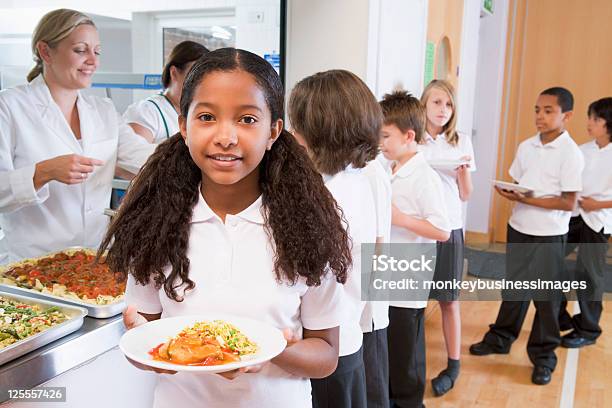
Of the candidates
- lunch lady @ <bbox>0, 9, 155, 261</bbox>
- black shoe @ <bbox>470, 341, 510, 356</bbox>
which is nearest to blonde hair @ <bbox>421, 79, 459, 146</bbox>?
black shoe @ <bbox>470, 341, 510, 356</bbox>

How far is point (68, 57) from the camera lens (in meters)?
1.86

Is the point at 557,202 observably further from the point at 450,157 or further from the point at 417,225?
the point at 417,225

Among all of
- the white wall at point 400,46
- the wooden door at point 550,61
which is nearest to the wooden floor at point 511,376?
the white wall at point 400,46

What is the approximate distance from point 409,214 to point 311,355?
1389mm

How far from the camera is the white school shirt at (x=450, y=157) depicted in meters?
3.01

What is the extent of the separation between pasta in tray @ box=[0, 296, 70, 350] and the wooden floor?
1.90 metres

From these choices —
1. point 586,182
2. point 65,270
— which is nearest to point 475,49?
point 586,182

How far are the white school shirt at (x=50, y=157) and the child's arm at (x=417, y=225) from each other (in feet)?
3.17

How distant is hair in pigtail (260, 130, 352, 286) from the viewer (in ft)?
3.45

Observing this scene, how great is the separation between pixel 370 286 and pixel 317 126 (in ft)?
1.95

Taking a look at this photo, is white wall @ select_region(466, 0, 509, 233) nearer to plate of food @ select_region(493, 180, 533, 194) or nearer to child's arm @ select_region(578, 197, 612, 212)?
child's arm @ select_region(578, 197, 612, 212)

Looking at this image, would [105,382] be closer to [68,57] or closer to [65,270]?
[65,270]

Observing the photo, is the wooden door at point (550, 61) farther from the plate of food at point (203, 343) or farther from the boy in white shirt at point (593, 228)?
the plate of food at point (203, 343)

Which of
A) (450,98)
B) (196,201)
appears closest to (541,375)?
(450,98)
